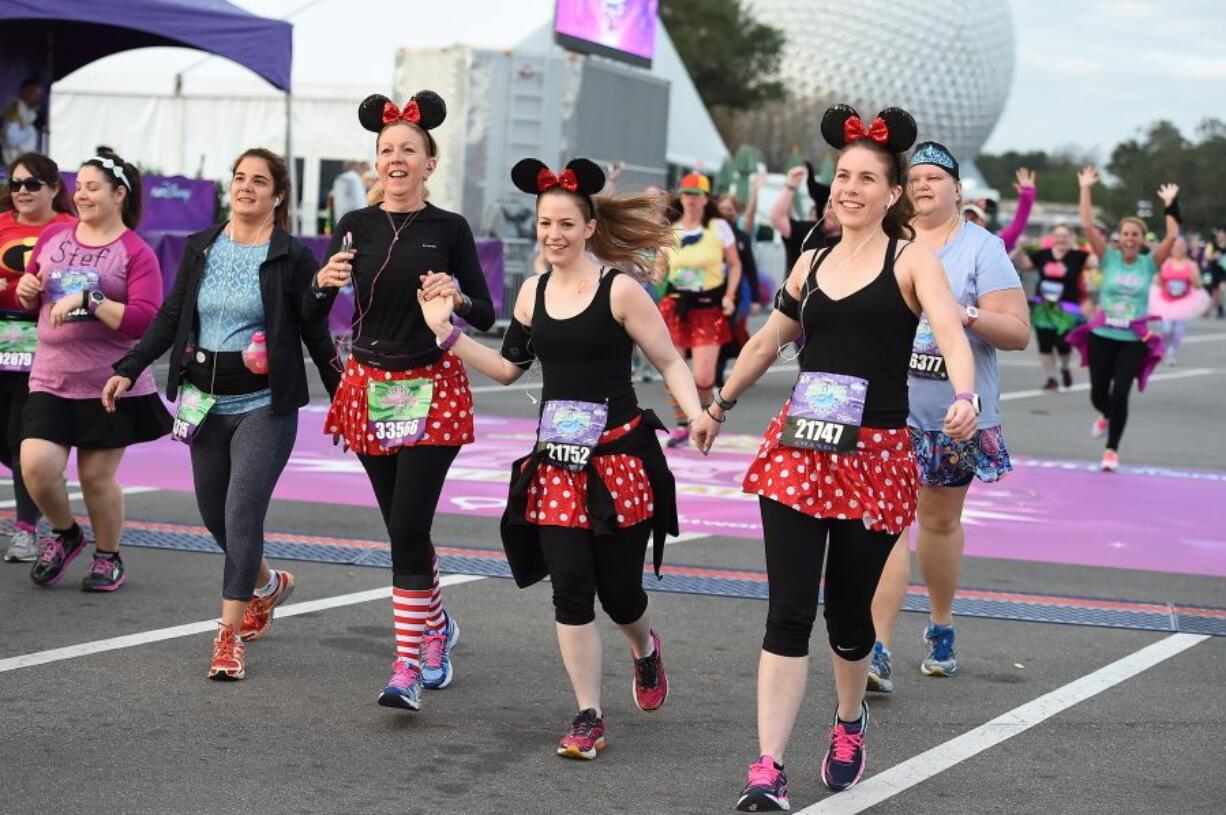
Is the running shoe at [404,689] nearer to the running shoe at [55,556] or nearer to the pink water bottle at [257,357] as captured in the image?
the pink water bottle at [257,357]

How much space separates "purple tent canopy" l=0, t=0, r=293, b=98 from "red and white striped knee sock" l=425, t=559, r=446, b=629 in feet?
27.9

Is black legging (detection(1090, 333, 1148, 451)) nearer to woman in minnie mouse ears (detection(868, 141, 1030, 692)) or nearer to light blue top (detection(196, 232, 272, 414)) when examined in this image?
woman in minnie mouse ears (detection(868, 141, 1030, 692))

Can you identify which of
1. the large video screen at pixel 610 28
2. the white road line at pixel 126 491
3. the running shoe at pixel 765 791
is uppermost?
the large video screen at pixel 610 28

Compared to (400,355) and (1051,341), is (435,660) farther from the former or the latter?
(1051,341)

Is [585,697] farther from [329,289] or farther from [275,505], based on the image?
[275,505]

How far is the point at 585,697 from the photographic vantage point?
5352mm

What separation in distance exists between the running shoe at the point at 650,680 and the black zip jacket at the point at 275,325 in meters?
1.49

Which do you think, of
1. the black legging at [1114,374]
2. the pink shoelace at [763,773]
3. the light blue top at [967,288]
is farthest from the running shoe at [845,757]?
the black legging at [1114,374]

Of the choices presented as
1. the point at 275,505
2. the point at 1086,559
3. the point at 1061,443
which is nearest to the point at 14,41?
the point at 275,505

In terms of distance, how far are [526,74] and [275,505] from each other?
549 inches

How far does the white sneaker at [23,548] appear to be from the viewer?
8.00 metres

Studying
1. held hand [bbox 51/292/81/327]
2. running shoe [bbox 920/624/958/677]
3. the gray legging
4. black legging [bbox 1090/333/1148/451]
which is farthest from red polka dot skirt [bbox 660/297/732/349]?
the gray legging

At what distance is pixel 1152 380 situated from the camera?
23.3 meters

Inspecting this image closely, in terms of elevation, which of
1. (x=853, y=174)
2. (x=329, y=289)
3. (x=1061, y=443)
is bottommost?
(x=1061, y=443)
